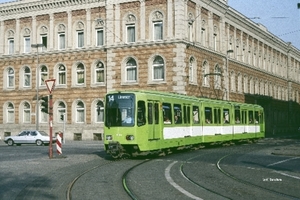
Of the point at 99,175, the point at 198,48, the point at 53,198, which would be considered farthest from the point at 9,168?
the point at 198,48

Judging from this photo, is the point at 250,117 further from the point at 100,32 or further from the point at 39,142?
the point at 39,142

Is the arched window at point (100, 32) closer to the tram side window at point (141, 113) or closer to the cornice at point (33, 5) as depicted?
the cornice at point (33, 5)

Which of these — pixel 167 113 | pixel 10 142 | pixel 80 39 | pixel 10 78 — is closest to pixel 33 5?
pixel 80 39

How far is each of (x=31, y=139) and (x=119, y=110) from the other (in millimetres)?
20553

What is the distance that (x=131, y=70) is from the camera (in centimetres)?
4191

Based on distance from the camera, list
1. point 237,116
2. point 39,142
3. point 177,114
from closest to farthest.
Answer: point 177,114
point 237,116
point 39,142

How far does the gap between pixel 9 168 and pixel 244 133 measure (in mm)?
21854

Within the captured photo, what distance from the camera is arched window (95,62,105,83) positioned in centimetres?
4359

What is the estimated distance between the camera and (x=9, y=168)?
18000 millimetres

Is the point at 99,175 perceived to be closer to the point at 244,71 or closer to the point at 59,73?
the point at 59,73

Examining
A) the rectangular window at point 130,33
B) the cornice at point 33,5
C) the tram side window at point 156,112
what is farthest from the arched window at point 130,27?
the tram side window at point 156,112

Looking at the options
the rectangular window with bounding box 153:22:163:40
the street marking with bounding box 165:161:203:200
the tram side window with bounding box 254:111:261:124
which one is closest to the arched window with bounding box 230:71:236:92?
the tram side window with bounding box 254:111:261:124

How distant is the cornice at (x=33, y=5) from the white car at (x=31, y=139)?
43.2 feet

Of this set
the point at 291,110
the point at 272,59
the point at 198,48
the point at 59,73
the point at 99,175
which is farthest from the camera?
the point at 291,110
